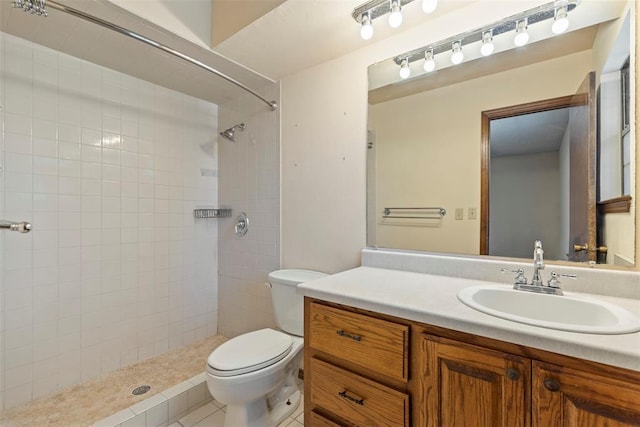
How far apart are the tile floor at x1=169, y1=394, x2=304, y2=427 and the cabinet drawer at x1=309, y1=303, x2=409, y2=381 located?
814 millimetres

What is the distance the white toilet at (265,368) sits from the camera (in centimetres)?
136

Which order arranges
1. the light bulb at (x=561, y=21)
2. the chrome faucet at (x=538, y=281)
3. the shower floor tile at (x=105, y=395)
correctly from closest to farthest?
the chrome faucet at (x=538, y=281) → the light bulb at (x=561, y=21) → the shower floor tile at (x=105, y=395)

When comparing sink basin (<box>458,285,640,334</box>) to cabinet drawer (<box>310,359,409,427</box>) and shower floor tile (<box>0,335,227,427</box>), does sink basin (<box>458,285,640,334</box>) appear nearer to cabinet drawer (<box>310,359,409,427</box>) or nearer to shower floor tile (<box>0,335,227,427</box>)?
cabinet drawer (<box>310,359,409,427</box>)

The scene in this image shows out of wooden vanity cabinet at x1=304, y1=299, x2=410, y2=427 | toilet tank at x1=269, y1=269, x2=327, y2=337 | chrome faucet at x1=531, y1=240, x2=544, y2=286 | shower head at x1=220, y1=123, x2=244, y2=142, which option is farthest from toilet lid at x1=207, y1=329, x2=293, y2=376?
shower head at x1=220, y1=123, x2=244, y2=142

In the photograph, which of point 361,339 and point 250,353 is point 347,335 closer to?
point 361,339

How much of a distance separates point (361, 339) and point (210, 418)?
1.24 metres

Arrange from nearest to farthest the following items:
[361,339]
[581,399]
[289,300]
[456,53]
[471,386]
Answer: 1. [581,399]
2. [471,386]
3. [361,339]
4. [456,53]
5. [289,300]

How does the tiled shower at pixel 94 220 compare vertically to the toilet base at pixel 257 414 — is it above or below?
above

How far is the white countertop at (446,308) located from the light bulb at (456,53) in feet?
3.39

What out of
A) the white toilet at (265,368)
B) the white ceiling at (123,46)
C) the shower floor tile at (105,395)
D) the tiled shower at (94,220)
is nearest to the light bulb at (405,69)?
the white ceiling at (123,46)

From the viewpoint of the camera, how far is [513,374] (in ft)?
2.42

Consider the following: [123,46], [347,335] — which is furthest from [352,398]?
[123,46]

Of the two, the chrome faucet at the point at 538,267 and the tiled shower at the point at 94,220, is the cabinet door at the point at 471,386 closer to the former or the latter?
the chrome faucet at the point at 538,267

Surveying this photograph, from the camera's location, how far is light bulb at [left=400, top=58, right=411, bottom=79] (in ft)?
5.03
